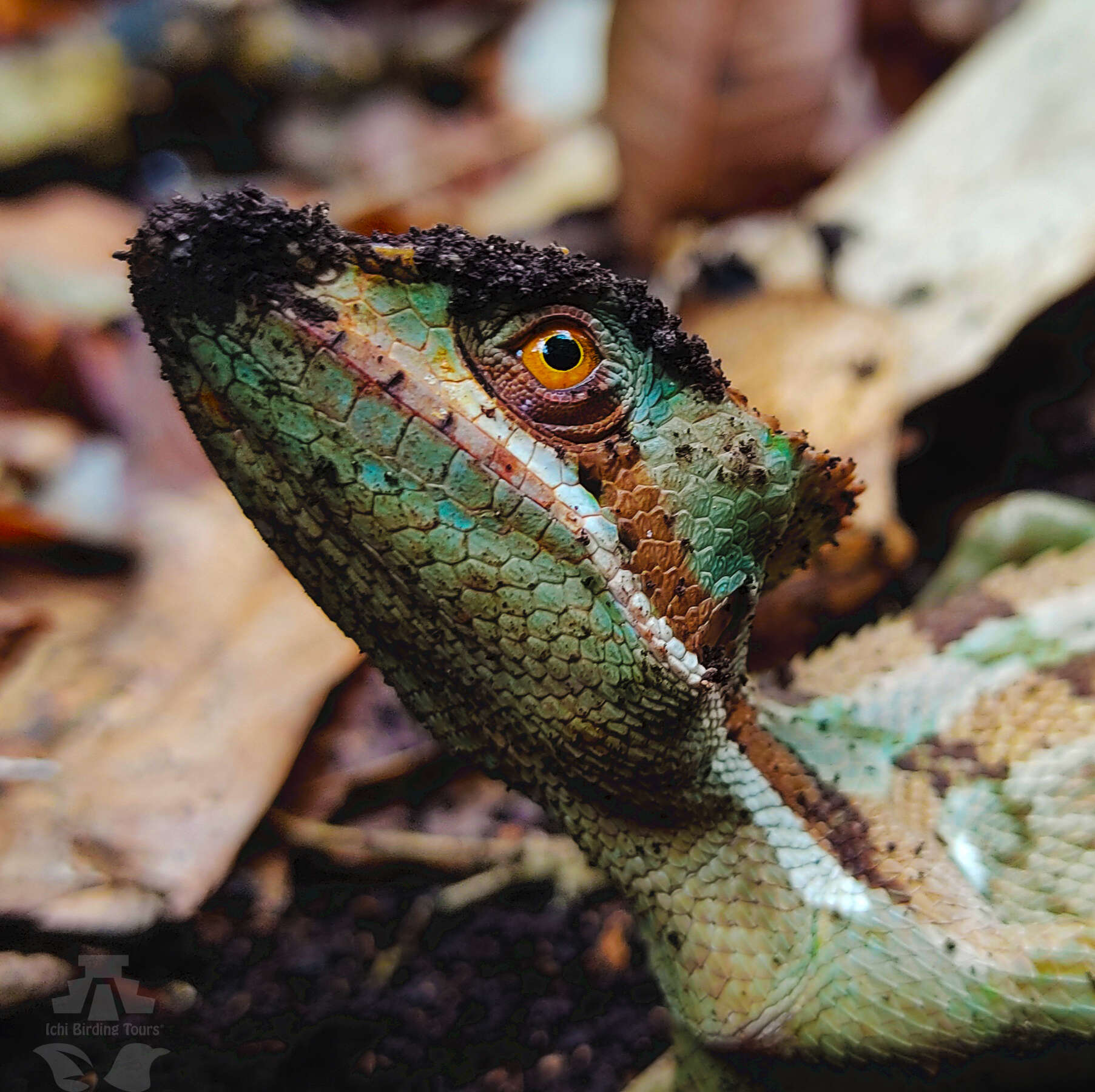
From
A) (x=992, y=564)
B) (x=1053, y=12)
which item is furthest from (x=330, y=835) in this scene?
(x=1053, y=12)

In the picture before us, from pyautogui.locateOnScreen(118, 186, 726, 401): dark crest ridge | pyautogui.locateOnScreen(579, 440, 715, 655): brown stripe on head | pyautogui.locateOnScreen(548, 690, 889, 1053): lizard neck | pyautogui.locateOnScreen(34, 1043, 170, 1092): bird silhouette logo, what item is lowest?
pyautogui.locateOnScreen(548, 690, 889, 1053): lizard neck

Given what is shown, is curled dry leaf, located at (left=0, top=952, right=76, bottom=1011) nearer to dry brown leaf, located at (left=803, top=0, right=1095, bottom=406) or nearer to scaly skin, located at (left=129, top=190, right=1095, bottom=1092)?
scaly skin, located at (left=129, top=190, right=1095, bottom=1092)

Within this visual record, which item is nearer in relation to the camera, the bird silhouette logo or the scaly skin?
the scaly skin

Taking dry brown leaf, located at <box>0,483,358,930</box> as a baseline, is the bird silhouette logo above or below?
below

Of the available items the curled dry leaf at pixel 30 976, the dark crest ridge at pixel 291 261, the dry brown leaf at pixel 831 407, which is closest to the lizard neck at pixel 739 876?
the dry brown leaf at pixel 831 407


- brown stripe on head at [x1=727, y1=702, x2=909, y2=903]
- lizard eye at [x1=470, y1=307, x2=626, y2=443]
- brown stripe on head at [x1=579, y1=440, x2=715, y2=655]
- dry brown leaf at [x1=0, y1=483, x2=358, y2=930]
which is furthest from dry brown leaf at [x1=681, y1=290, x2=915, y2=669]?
dry brown leaf at [x1=0, y1=483, x2=358, y2=930]

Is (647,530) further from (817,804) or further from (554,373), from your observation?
(817,804)
